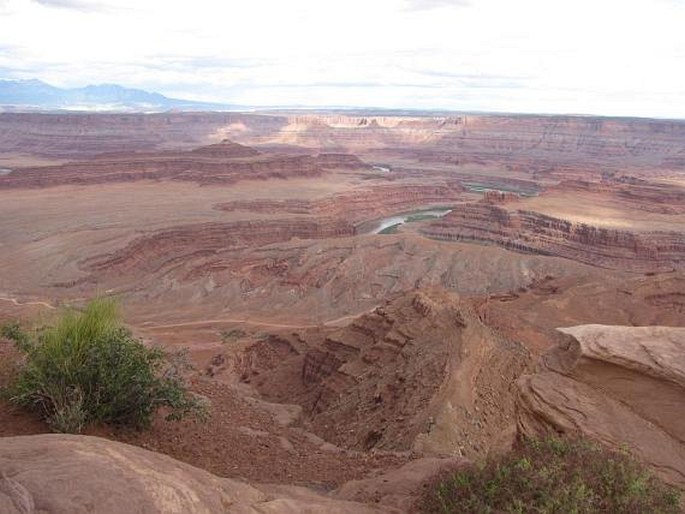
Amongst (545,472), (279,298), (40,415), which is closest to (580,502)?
(545,472)

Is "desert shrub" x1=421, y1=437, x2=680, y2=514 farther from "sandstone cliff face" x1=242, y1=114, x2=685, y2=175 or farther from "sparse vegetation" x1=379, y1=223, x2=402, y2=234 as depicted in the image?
"sandstone cliff face" x1=242, y1=114, x2=685, y2=175

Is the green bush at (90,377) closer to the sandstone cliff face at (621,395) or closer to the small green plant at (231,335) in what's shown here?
the sandstone cliff face at (621,395)

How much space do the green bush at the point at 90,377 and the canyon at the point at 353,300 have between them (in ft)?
1.25

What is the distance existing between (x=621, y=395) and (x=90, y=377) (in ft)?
24.5

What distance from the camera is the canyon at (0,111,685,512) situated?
834 centimetres

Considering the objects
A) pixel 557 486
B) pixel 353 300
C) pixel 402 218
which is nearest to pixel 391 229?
pixel 402 218

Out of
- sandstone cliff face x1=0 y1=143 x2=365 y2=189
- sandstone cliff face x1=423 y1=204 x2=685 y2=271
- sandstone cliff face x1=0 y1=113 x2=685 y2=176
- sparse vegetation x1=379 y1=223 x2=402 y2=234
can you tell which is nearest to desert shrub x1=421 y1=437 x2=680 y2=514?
sandstone cliff face x1=423 y1=204 x2=685 y2=271

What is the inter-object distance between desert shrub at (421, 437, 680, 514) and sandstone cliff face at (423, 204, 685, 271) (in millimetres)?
53406

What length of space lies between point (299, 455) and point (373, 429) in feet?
11.5

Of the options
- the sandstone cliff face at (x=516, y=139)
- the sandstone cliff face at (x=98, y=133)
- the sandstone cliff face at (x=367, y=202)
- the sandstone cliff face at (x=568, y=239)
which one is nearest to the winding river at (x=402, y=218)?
the sandstone cliff face at (x=367, y=202)

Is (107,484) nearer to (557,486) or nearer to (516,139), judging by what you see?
(557,486)

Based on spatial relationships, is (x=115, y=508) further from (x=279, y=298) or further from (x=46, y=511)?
(x=279, y=298)

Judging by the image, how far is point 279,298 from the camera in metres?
43.6

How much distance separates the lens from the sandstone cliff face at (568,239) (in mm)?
56906
